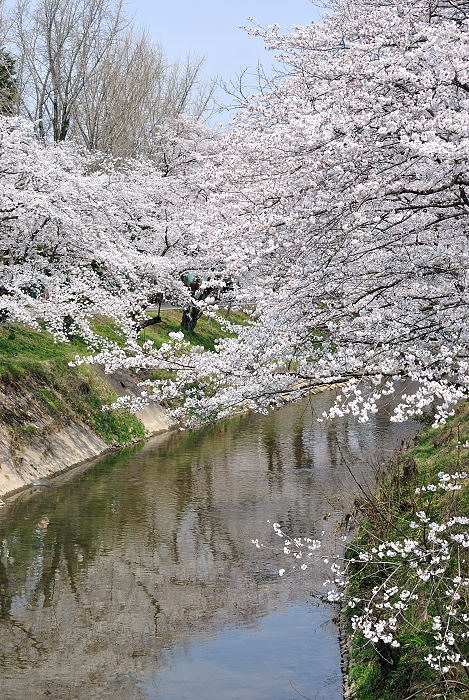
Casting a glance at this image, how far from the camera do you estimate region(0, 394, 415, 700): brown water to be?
34.3 feet

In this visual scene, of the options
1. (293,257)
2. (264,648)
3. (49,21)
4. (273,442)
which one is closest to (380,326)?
(293,257)

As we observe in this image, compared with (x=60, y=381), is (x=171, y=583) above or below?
below

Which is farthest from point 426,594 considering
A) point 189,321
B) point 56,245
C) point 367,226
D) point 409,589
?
point 189,321

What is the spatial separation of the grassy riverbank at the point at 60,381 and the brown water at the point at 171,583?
2081 millimetres

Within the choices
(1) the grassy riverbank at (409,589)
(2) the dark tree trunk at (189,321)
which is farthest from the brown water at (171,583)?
(2) the dark tree trunk at (189,321)

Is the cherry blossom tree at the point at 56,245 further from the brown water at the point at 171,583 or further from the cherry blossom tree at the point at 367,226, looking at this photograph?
the cherry blossom tree at the point at 367,226

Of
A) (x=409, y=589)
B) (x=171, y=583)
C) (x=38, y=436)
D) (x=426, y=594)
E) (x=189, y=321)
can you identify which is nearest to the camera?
(x=426, y=594)

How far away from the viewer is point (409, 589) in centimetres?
979

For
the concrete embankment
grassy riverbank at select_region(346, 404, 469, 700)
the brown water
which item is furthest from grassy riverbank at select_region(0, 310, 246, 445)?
grassy riverbank at select_region(346, 404, 469, 700)

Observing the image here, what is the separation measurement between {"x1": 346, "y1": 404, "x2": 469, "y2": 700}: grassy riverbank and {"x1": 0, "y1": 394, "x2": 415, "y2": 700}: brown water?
798 mm

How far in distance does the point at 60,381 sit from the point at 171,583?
461 inches

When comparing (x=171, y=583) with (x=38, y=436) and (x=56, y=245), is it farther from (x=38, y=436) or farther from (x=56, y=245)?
(x=56, y=245)

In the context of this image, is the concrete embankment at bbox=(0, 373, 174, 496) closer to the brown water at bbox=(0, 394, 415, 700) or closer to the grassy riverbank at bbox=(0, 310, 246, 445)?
the grassy riverbank at bbox=(0, 310, 246, 445)

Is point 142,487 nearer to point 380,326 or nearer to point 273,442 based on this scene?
point 273,442
